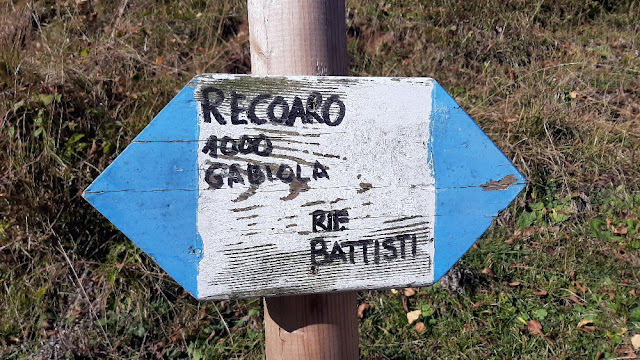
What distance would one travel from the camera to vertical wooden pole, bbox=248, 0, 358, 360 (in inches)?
41.7

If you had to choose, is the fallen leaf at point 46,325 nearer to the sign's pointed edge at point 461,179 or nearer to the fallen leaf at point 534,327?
the sign's pointed edge at point 461,179

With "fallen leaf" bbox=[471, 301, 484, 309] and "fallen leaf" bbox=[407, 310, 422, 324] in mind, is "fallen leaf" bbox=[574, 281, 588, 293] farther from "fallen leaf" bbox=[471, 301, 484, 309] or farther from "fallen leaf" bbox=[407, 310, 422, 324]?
"fallen leaf" bbox=[407, 310, 422, 324]

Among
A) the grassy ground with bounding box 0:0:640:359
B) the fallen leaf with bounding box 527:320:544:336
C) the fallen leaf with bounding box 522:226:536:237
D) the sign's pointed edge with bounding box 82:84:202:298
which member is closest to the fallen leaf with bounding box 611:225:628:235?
the grassy ground with bounding box 0:0:640:359

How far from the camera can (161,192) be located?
3.06 ft

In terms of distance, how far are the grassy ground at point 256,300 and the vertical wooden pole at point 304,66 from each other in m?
1.35

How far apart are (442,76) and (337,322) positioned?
113 inches

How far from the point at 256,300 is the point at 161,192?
171cm

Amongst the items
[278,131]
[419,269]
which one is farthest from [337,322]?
[278,131]

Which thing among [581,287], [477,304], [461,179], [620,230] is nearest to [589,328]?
[581,287]

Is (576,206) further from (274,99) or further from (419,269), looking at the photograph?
(274,99)

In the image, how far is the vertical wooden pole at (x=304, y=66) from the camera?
1060 mm

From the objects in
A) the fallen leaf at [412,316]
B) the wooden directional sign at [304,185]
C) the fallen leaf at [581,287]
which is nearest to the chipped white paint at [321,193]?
the wooden directional sign at [304,185]

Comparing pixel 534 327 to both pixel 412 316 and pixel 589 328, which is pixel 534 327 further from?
pixel 412 316

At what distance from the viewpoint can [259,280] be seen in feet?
3.26
